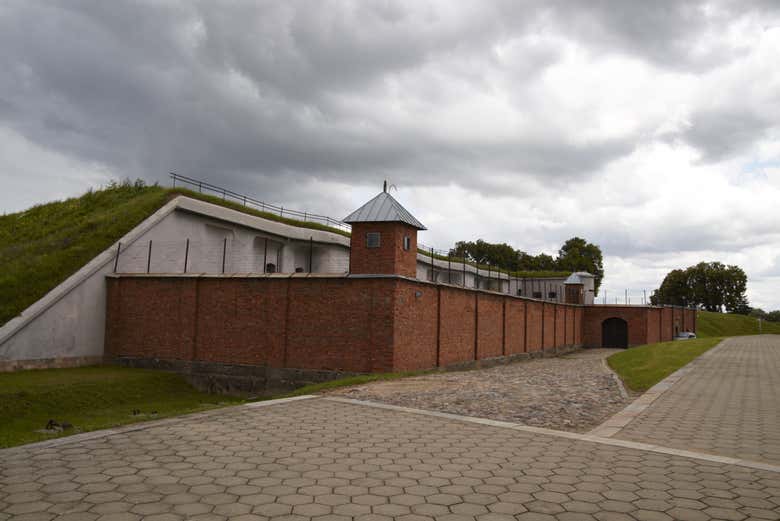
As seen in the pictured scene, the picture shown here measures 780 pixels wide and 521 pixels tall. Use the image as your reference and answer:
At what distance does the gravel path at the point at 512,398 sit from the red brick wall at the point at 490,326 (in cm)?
718

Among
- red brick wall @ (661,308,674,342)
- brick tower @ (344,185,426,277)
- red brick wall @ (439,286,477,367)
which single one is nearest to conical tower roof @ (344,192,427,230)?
brick tower @ (344,185,426,277)

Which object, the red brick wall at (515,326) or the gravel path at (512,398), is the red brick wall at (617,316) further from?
the gravel path at (512,398)

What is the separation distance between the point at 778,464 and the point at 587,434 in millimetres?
2261

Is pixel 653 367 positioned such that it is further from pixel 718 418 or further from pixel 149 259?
pixel 149 259

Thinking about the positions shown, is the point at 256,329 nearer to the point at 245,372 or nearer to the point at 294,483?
the point at 245,372

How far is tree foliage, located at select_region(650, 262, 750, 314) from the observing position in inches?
2921

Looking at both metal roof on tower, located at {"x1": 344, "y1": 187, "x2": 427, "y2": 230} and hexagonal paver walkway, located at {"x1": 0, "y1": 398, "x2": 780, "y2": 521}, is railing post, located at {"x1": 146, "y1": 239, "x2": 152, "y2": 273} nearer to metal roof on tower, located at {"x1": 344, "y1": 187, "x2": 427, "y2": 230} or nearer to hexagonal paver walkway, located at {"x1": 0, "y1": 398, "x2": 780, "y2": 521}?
metal roof on tower, located at {"x1": 344, "y1": 187, "x2": 427, "y2": 230}

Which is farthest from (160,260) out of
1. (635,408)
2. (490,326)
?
(635,408)

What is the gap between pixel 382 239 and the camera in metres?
16.8

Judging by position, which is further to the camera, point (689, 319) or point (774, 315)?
point (774, 315)

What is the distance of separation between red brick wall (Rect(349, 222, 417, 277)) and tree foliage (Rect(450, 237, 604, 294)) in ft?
179

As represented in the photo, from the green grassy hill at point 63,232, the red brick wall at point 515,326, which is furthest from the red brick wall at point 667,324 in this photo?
the green grassy hill at point 63,232

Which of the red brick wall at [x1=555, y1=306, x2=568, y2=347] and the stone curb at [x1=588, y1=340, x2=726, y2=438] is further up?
the red brick wall at [x1=555, y1=306, x2=568, y2=347]

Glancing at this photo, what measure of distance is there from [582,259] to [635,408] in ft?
208
